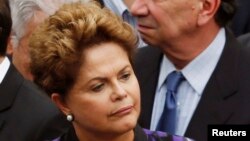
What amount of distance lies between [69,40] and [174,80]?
96 centimetres

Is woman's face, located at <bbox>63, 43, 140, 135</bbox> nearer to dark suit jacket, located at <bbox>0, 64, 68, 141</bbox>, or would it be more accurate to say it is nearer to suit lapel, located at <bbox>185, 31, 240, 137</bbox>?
dark suit jacket, located at <bbox>0, 64, 68, 141</bbox>

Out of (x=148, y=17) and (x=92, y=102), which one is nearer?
(x=92, y=102)

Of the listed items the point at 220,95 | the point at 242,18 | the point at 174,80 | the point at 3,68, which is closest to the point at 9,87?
the point at 3,68

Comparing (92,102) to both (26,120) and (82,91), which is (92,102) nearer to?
(82,91)

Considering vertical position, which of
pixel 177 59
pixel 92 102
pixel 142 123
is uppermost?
pixel 92 102

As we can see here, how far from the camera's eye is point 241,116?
3.93 m

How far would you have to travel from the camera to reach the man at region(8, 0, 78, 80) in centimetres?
488

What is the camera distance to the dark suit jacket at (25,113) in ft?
13.2

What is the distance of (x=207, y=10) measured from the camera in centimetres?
425

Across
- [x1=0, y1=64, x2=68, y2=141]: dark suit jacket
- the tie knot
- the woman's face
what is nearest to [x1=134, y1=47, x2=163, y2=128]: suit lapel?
the tie knot

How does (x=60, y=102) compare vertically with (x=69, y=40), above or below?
below

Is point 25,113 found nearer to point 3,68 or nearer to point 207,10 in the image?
point 3,68

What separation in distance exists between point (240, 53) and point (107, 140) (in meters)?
1.08

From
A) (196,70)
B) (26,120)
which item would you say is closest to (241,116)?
(196,70)
